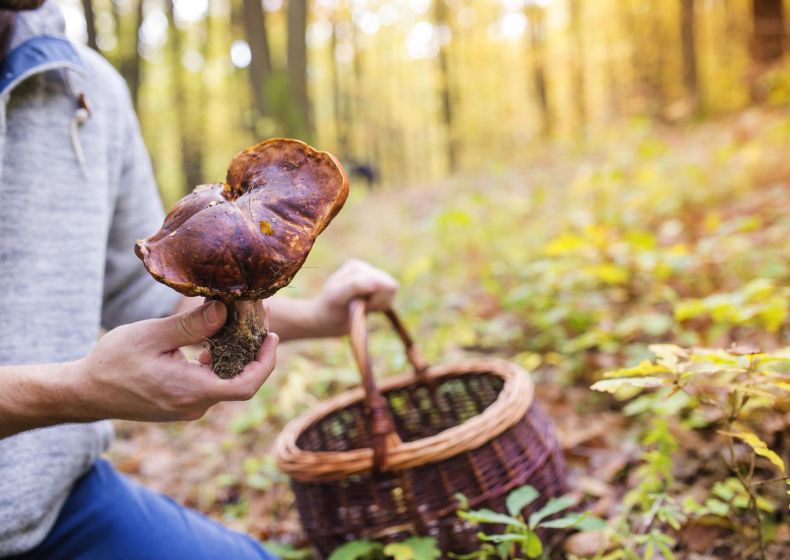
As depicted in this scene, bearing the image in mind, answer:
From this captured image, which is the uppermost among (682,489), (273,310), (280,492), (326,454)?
(273,310)

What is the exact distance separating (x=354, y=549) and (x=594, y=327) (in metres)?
1.74

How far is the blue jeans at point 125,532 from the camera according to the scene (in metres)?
1.49

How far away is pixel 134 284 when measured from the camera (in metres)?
1.90

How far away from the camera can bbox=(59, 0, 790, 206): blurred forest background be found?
1046cm

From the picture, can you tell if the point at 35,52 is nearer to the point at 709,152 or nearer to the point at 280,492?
the point at 280,492

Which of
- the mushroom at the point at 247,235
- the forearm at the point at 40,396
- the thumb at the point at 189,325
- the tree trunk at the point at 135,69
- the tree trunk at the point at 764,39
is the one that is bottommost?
the forearm at the point at 40,396

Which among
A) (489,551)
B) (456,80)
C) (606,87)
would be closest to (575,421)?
(489,551)

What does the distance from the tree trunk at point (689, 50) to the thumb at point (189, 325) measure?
1126 cm

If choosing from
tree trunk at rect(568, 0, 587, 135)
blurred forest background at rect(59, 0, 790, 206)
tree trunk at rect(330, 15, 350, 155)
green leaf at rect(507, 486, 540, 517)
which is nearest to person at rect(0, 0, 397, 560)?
green leaf at rect(507, 486, 540, 517)

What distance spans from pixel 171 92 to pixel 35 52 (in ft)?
49.9

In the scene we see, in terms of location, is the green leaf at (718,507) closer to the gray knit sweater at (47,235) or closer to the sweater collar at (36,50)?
the gray knit sweater at (47,235)

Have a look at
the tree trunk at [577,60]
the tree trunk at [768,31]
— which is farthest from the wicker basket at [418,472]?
the tree trunk at [577,60]

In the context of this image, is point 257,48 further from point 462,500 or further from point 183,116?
point 462,500

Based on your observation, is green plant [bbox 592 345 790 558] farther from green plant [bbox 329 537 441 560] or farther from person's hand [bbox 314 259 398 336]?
person's hand [bbox 314 259 398 336]
